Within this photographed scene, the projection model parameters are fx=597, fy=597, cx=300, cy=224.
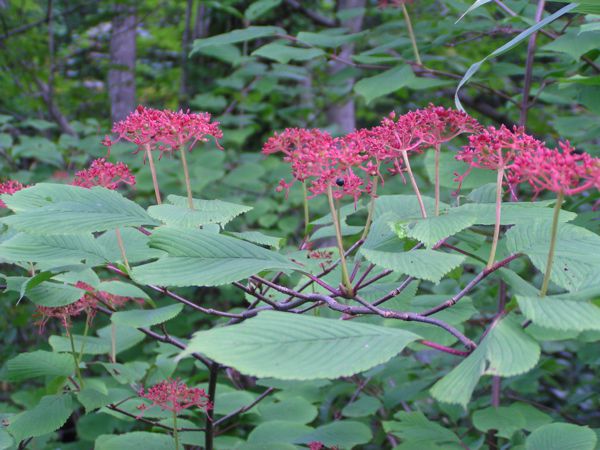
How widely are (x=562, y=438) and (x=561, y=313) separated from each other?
707 millimetres

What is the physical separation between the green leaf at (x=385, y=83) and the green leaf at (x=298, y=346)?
1.56m

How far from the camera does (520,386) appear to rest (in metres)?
2.59

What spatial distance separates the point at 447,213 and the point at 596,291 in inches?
14.1

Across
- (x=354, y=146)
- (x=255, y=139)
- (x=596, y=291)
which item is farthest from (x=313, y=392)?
(x=255, y=139)

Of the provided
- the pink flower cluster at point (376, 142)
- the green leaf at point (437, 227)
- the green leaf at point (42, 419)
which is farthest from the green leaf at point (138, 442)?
the green leaf at point (437, 227)

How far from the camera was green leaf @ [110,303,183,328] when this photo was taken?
131 centimetres

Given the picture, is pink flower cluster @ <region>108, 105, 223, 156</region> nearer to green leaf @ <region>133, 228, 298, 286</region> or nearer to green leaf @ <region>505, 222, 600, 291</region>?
green leaf @ <region>133, 228, 298, 286</region>

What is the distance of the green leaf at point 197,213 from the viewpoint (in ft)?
3.73

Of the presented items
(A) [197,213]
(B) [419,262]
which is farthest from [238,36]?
(B) [419,262]

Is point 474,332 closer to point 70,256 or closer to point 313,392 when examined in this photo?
point 313,392

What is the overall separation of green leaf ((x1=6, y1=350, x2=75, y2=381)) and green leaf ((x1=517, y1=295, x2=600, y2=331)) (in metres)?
1.28

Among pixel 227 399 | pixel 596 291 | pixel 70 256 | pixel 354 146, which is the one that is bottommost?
pixel 227 399

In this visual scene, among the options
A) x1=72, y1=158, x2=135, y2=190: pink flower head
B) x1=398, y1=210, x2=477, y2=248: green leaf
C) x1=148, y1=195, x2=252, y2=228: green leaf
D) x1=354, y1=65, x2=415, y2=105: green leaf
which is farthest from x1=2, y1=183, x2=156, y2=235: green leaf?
x1=354, y1=65, x2=415, y2=105: green leaf

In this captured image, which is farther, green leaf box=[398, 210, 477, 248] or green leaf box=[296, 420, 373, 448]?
green leaf box=[296, 420, 373, 448]
